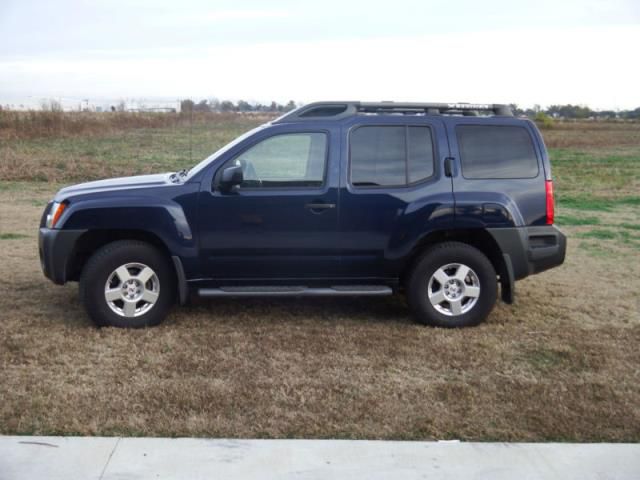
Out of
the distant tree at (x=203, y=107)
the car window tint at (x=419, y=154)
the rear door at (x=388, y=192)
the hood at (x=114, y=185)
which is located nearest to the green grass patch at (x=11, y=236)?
the hood at (x=114, y=185)

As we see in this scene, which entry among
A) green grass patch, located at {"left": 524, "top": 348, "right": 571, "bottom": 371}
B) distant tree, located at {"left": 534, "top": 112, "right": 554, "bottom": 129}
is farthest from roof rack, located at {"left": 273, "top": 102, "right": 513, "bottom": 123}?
distant tree, located at {"left": 534, "top": 112, "right": 554, "bottom": 129}

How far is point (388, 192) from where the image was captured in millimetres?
7152

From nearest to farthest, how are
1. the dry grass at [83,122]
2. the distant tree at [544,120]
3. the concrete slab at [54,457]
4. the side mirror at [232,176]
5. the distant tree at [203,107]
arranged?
the concrete slab at [54,457] → the side mirror at [232,176] → the dry grass at [83,122] → the distant tree at [203,107] → the distant tree at [544,120]

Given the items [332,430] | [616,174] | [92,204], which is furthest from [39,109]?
[332,430]

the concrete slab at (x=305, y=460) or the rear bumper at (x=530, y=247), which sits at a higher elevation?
the rear bumper at (x=530, y=247)

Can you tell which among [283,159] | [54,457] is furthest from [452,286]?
[54,457]

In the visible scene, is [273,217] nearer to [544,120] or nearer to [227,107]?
[227,107]

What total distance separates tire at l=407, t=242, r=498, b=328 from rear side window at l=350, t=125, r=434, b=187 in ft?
2.25

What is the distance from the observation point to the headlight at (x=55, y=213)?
7.11 meters

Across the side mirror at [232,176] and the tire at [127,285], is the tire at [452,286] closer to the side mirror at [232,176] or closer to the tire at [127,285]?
the side mirror at [232,176]

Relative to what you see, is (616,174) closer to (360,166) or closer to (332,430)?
(360,166)

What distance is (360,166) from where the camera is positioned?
23.7ft

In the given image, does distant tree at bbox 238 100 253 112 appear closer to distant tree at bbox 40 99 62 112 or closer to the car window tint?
distant tree at bbox 40 99 62 112

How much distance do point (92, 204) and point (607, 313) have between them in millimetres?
4821
